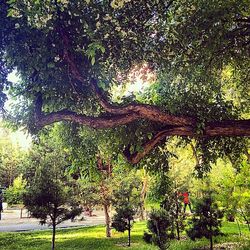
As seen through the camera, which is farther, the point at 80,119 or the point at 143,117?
the point at 80,119

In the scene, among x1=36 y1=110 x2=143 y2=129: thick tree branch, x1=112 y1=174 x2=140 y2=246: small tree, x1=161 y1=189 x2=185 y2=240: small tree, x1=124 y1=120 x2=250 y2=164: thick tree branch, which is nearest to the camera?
x1=124 y1=120 x2=250 y2=164: thick tree branch

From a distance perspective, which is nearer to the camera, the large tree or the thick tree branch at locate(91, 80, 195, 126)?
the large tree

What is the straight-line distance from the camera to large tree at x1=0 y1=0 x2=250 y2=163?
4906mm

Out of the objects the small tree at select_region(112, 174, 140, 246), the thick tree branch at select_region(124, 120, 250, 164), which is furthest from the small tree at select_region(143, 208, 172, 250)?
the thick tree branch at select_region(124, 120, 250, 164)

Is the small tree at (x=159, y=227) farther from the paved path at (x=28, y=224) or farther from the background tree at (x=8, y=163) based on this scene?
the background tree at (x=8, y=163)

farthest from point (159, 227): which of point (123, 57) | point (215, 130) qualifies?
point (123, 57)

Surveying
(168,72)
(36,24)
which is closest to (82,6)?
(36,24)

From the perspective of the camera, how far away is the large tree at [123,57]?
491 centimetres

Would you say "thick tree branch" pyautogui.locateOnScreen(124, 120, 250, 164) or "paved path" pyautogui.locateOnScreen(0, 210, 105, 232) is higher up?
"thick tree branch" pyautogui.locateOnScreen(124, 120, 250, 164)

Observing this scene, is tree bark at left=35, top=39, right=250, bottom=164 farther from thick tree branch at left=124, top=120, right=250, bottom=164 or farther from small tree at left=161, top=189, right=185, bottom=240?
small tree at left=161, top=189, right=185, bottom=240

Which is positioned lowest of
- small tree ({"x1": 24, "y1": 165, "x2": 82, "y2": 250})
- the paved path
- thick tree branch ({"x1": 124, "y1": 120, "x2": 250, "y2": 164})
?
the paved path

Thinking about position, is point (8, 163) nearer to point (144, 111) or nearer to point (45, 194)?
point (45, 194)

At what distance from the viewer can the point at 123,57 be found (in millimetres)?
6133

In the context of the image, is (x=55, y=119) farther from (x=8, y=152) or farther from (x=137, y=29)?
(x=8, y=152)
